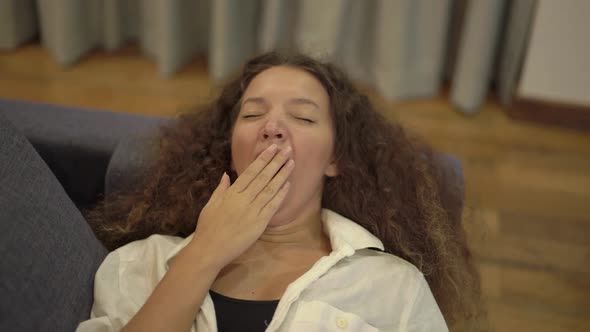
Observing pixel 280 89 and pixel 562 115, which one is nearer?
pixel 280 89

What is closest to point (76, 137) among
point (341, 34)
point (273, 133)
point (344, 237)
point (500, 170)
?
point (273, 133)

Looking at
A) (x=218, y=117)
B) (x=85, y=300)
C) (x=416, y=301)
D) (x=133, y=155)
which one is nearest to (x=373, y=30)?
(x=218, y=117)

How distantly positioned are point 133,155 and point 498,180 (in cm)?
156

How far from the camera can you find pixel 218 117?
1465 mm

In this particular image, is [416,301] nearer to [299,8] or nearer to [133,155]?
[133,155]

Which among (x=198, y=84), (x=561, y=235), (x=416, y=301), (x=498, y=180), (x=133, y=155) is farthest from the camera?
(x=198, y=84)

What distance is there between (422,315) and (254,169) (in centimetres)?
43

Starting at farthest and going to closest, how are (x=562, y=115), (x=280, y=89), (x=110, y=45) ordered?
(x=110, y=45) → (x=562, y=115) → (x=280, y=89)

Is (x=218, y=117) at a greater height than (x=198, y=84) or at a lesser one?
greater

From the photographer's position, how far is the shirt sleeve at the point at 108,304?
3.38 feet

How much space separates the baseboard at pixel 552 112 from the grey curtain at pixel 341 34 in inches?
4.6

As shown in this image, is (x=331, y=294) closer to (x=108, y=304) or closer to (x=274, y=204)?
(x=274, y=204)

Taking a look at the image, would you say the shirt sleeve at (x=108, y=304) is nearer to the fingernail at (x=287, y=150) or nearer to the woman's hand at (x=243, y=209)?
the woman's hand at (x=243, y=209)

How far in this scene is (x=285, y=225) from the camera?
1.21 meters
